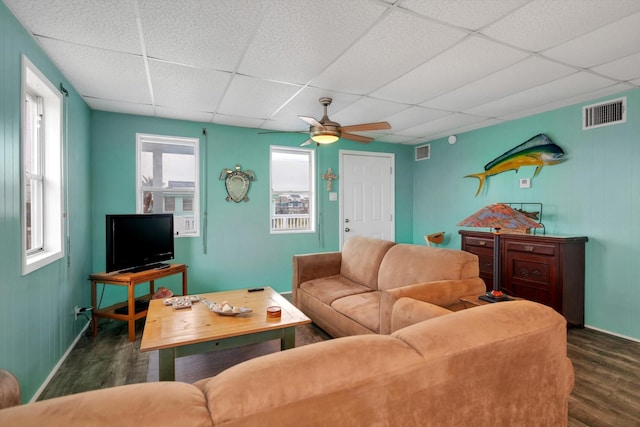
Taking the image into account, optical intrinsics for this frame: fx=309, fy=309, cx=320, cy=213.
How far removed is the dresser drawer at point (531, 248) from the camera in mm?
3168

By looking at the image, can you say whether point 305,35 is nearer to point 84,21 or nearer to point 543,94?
point 84,21

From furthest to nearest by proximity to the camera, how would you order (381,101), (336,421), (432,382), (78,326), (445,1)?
(381,101), (78,326), (445,1), (432,382), (336,421)

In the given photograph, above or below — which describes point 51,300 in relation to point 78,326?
A: above

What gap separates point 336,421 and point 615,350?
3.28 m

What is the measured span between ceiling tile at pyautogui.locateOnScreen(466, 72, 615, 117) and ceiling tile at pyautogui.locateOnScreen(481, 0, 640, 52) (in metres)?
0.85

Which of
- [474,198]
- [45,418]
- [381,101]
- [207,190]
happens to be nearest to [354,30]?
[381,101]

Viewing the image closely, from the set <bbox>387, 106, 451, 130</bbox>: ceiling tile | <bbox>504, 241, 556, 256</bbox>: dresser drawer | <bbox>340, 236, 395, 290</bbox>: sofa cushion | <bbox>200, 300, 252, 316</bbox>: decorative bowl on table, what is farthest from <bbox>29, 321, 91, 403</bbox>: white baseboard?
<bbox>504, 241, 556, 256</bbox>: dresser drawer

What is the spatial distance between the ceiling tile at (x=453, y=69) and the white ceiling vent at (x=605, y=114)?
60.8 inches

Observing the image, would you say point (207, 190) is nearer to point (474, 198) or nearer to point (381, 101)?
point (381, 101)

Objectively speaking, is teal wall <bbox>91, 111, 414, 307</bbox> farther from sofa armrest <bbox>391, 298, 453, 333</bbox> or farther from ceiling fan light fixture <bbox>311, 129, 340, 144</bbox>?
sofa armrest <bbox>391, 298, 453, 333</bbox>

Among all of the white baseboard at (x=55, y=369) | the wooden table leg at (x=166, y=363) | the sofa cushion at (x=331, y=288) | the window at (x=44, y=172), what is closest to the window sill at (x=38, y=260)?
the window at (x=44, y=172)

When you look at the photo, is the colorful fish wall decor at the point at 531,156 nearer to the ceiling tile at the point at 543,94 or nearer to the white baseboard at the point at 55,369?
the ceiling tile at the point at 543,94

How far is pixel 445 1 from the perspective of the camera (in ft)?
5.68

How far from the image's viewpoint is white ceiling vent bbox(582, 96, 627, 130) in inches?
119
